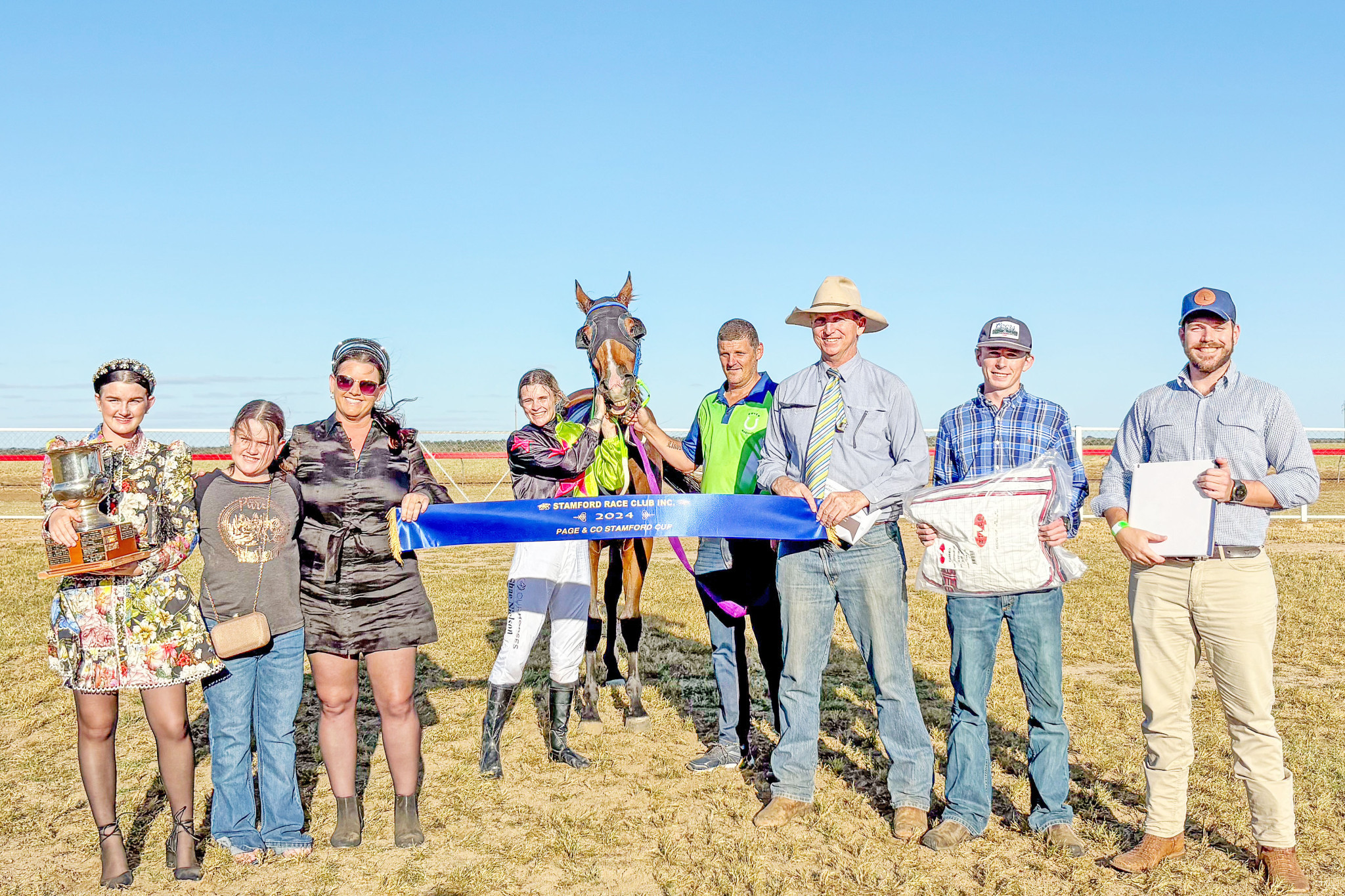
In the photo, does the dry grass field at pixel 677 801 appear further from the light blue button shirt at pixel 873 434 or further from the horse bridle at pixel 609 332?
the horse bridle at pixel 609 332

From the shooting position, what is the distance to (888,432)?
159 inches

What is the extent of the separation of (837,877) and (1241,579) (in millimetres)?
1917

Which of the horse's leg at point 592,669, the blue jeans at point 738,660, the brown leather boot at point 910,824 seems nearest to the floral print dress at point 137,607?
the blue jeans at point 738,660

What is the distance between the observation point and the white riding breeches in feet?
15.5

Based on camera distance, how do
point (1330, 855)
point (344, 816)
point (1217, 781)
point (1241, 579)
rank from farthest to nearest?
1. point (1217, 781)
2. point (344, 816)
3. point (1330, 855)
4. point (1241, 579)

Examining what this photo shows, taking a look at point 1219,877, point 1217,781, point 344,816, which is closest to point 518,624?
point 344,816

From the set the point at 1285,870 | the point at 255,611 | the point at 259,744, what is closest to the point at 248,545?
the point at 255,611

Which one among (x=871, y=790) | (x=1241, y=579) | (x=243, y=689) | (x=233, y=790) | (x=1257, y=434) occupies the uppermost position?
(x=1257, y=434)

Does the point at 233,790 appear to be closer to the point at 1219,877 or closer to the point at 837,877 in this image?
the point at 837,877

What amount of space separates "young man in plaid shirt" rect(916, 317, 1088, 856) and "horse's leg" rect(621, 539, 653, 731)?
2450 millimetres

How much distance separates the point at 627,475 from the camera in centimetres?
527

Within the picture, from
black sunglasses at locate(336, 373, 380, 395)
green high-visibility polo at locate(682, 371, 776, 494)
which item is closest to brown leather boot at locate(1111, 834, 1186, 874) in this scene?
green high-visibility polo at locate(682, 371, 776, 494)

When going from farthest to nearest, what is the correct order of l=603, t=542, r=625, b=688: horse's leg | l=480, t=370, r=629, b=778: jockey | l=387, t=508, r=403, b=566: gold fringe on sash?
1. l=603, t=542, r=625, b=688: horse's leg
2. l=480, t=370, r=629, b=778: jockey
3. l=387, t=508, r=403, b=566: gold fringe on sash

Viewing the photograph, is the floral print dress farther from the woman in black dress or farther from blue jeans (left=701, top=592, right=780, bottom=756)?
blue jeans (left=701, top=592, right=780, bottom=756)
